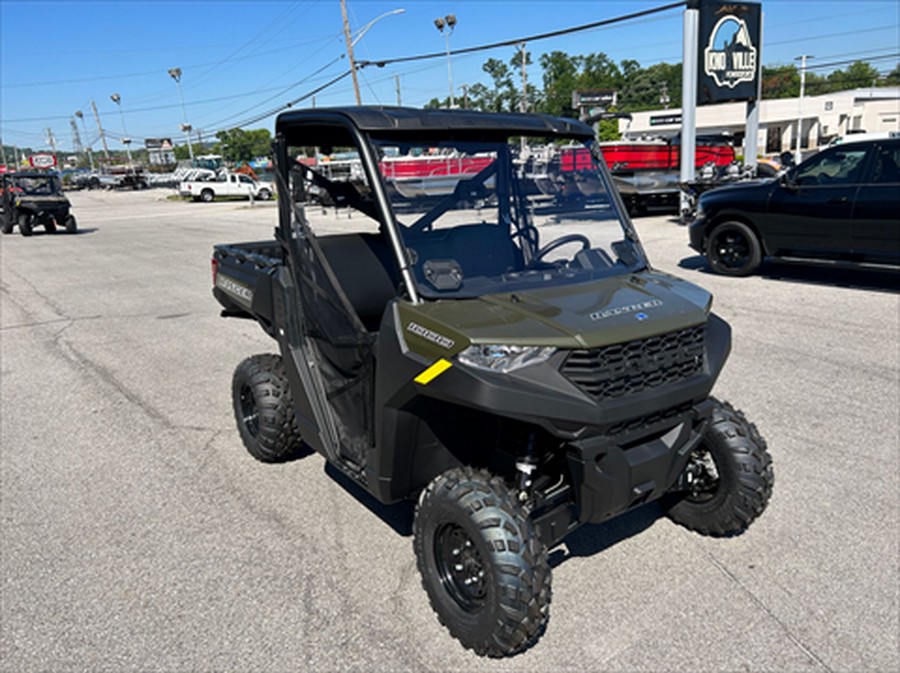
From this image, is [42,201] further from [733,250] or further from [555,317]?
[555,317]

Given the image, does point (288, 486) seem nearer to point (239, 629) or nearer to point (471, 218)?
point (239, 629)

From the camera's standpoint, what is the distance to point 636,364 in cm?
270

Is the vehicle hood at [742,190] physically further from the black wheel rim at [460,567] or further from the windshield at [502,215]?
the black wheel rim at [460,567]

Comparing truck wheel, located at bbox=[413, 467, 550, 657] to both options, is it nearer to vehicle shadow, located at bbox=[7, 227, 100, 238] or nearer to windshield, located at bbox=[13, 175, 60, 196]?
vehicle shadow, located at bbox=[7, 227, 100, 238]

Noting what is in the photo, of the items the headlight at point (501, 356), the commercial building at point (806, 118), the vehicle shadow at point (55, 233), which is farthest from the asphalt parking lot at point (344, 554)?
the commercial building at point (806, 118)

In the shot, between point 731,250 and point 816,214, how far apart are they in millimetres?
1398

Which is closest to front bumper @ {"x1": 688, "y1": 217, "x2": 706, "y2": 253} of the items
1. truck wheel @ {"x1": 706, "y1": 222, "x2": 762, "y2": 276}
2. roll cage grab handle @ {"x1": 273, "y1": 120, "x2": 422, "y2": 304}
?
truck wheel @ {"x1": 706, "y1": 222, "x2": 762, "y2": 276}

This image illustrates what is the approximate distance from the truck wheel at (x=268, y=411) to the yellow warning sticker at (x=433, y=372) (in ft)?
6.05

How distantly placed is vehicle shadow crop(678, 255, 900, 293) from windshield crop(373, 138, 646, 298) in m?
6.87

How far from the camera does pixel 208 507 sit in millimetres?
4211

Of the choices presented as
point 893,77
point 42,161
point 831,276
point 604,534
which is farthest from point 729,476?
point 893,77

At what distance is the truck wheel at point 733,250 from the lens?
9891 mm

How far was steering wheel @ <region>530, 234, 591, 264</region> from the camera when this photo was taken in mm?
3412

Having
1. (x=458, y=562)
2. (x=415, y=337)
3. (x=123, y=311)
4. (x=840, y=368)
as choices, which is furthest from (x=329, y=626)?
(x=123, y=311)
